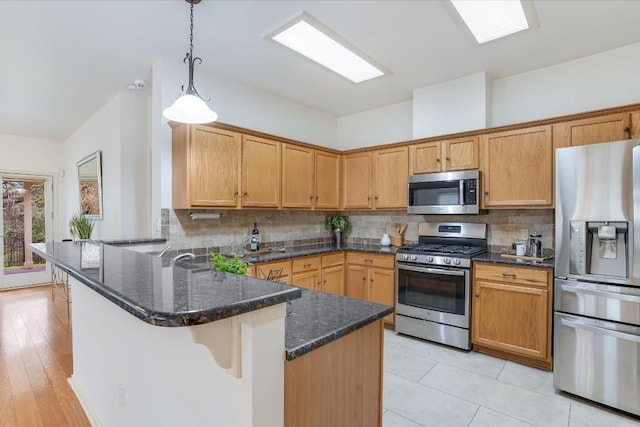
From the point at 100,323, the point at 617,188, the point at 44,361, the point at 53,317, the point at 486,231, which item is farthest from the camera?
the point at 53,317

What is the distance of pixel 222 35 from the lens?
8.52 feet

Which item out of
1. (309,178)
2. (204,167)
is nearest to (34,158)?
(204,167)

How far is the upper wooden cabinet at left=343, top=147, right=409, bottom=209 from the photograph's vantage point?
379 cm

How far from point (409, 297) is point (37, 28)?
13.1 feet

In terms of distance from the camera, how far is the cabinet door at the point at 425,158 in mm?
3506

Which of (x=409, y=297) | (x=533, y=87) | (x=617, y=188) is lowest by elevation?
(x=409, y=297)

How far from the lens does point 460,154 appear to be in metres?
3.35

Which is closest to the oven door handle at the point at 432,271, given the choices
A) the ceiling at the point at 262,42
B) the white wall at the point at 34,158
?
the ceiling at the point at 262,42

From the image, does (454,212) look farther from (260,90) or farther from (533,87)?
(260,90)

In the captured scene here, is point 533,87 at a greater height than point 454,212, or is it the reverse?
point 533,87

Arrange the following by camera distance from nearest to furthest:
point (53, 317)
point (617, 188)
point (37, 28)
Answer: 1. point (617, 188)
2. point (37, 28)
3. point (53, 317)

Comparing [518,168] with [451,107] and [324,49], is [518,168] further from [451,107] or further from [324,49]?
[324,49]

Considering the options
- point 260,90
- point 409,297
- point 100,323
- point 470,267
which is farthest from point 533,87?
point 100,323

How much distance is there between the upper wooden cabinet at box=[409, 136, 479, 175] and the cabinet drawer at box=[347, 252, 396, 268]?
102 centimetres
